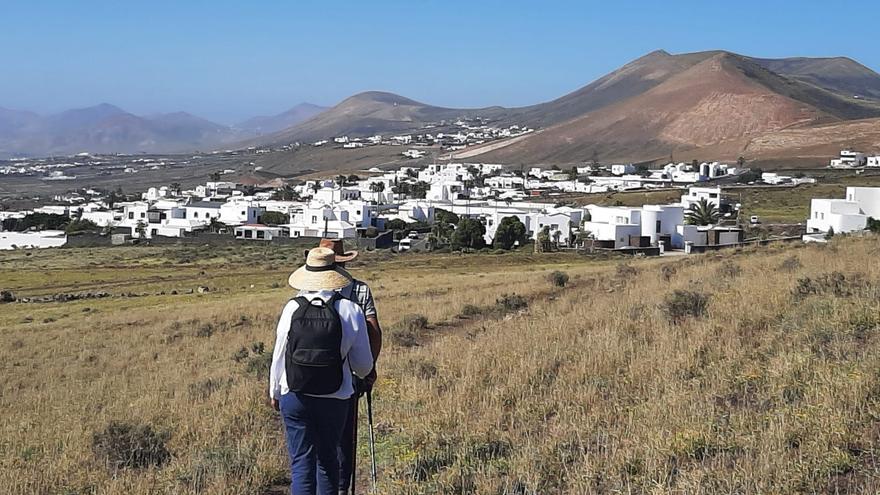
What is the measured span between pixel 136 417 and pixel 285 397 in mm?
3976

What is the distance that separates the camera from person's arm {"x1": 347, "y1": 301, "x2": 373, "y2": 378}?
191 inches

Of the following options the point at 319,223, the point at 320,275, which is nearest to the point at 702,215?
the point at 319,223

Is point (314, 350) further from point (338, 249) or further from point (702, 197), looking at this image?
point (702, 197)

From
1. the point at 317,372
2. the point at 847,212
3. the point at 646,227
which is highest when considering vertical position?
the point at 317,372

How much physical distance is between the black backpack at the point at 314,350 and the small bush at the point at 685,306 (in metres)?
6.39

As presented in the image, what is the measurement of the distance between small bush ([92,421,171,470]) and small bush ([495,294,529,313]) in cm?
988

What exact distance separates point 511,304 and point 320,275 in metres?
12.1

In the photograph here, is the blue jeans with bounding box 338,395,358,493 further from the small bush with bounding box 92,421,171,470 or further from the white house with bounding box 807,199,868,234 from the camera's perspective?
the white house with bounding box 807,199,868,234

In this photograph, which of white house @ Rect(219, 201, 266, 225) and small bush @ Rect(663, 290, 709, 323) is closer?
small bush @ Rect(663, 290, 709, 323)

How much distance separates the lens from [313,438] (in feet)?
15.9

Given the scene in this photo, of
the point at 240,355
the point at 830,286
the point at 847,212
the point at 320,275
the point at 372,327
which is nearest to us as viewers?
the point at 320,275

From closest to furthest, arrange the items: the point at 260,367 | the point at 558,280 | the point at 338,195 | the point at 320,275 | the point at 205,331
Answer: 1. the point at 320,275
2. the point at 260,367
3. the point at 205,331
4. the point at 558,280
5. the point at 338,195

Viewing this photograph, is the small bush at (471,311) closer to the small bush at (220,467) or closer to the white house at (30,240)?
the small bush at (220,467)

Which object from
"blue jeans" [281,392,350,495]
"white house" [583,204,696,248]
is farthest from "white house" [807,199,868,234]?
"blue jeans" [281,392,350,495]
